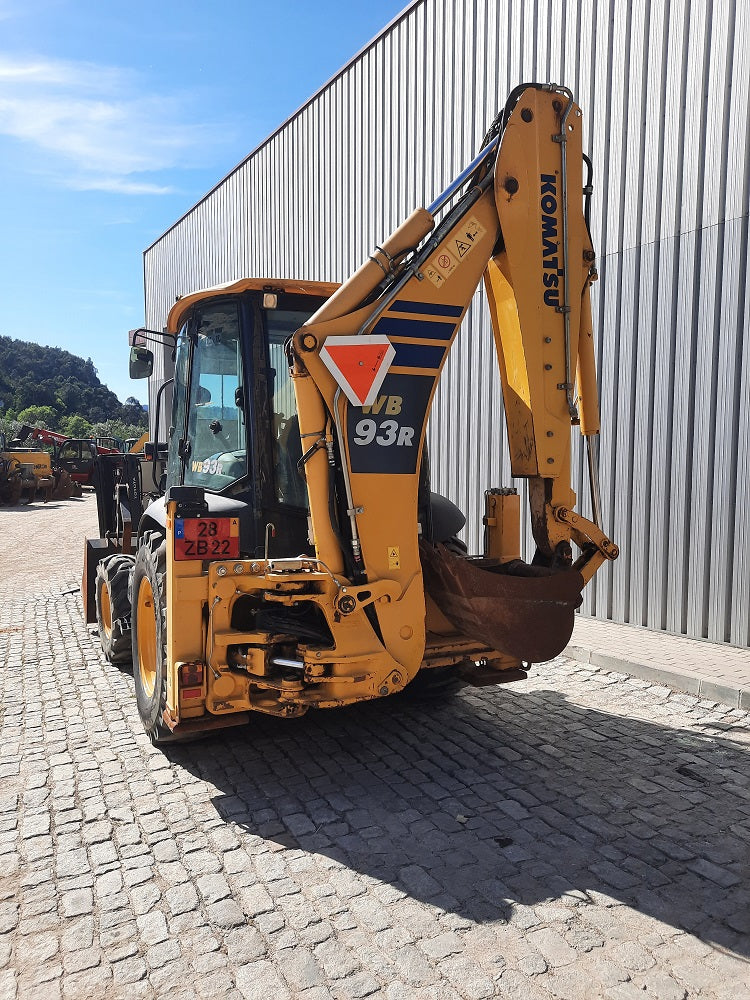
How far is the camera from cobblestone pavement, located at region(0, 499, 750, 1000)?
265 centimetres

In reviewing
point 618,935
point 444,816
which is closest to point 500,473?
point 444,816

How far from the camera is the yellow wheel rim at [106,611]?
6697 mm

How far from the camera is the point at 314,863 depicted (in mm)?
3348

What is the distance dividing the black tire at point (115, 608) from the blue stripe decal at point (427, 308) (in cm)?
364

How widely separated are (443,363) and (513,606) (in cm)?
139

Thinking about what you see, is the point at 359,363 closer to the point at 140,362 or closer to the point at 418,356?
the point at 418,356

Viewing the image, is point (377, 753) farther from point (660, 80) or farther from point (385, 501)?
point (660, 80)

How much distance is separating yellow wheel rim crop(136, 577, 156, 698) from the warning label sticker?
8.91 ft

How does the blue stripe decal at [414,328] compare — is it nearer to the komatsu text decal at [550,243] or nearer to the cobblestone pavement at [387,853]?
the komatsu text decal at [550,243]

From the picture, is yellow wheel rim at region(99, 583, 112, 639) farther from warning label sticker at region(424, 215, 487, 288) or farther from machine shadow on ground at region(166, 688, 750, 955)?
warning label sticker at region(424, 215, 487, 288)

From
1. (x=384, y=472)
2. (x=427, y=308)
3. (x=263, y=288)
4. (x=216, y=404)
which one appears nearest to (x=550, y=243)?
(x=427, y=308)

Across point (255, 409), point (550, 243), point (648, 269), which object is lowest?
point (255, 409)

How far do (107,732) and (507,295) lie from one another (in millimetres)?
3754

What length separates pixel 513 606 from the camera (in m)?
4.19
